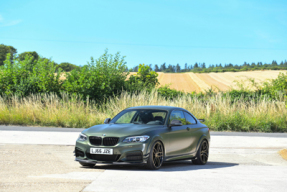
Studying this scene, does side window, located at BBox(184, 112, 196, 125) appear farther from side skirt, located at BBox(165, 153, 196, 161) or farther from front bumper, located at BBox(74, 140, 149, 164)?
front bumper, located at BBox(74, 140, 149, 164)

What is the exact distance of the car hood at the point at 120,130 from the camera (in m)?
8.69

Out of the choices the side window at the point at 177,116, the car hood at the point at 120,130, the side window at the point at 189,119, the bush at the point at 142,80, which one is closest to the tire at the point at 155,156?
the car hood at the point at 120,130

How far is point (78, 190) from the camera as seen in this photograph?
6492 millimetres

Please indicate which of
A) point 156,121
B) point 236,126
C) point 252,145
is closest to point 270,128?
point 236,126

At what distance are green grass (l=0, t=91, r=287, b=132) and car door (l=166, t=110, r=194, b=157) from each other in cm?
937

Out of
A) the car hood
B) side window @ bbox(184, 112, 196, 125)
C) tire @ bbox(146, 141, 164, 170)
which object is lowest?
tire @ bbox(146, 141, 164, 170)

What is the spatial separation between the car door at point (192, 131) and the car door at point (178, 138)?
14 cm

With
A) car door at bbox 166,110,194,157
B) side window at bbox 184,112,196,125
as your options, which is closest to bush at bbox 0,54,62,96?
side window at bbox 184,112,196,125

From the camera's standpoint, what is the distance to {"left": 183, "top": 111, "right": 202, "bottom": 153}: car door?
407 inches

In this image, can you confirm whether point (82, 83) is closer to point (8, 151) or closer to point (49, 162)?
point (8, 151)

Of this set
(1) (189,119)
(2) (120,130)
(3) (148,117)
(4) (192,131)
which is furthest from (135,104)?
(2) (120,130)

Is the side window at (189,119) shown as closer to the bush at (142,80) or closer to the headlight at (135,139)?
the headlight at (135,139)

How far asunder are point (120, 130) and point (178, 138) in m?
1.70

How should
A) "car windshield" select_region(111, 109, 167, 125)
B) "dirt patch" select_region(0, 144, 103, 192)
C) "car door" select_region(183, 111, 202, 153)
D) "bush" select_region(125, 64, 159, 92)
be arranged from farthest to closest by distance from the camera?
"bush" select_region(125, 64, 159, 92) < "car door" select_region(183, 111, 202, 153) < "car windshield" select_region(111, 109, 167, 125) < "dirt patch" select_region(0, 144, 103, 192)
